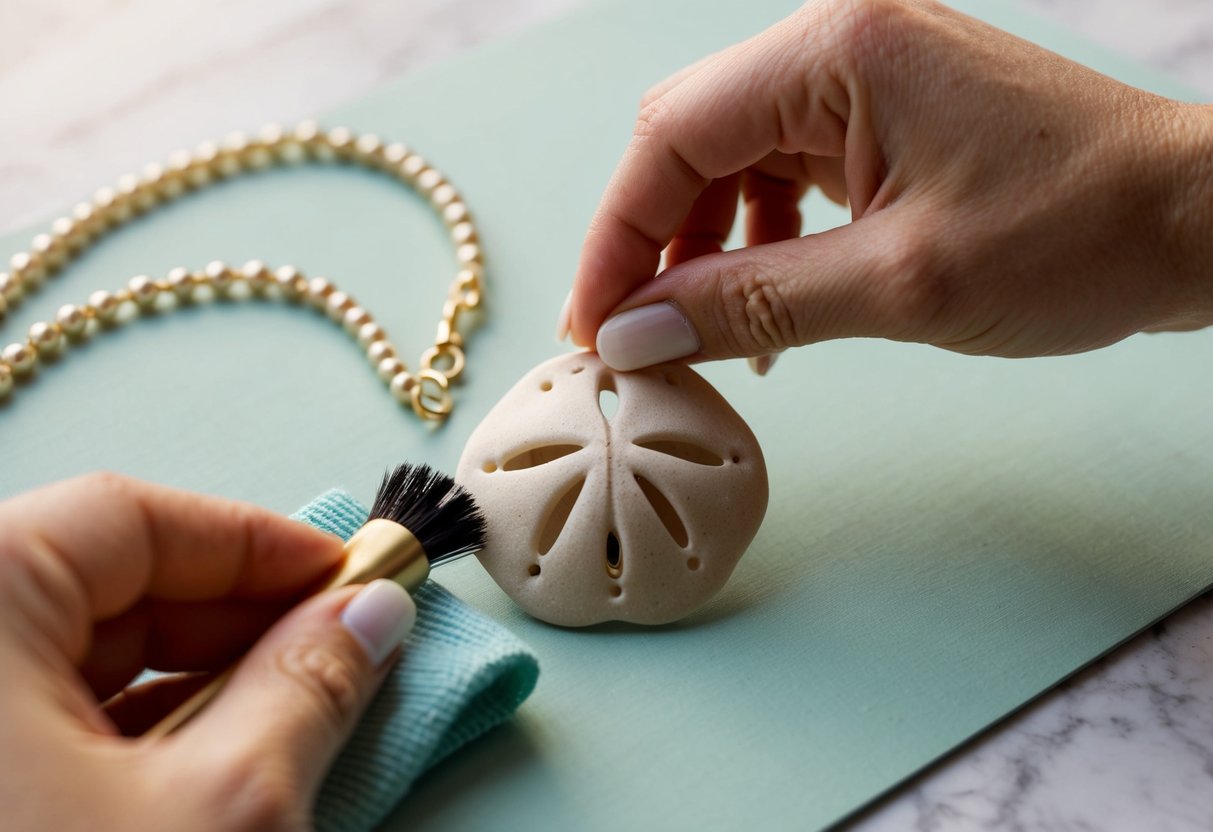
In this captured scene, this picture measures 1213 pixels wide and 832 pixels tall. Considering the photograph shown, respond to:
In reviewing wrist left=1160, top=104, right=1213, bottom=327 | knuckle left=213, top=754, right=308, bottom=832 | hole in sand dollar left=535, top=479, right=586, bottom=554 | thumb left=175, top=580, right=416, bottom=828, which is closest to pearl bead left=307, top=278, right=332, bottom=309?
hole in sand dollar left=535, top=479, right=586, bottom=554

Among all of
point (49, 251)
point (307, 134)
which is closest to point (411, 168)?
point (307, 134)

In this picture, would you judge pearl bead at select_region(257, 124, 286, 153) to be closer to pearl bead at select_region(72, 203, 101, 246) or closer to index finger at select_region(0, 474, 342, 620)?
pearl bead at select_region(72, 203, 101, 246)

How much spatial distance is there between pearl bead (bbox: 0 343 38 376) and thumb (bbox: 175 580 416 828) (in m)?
0.75

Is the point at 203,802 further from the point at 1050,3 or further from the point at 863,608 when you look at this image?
the point at 1050,3

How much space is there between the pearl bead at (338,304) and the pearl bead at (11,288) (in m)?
0.43

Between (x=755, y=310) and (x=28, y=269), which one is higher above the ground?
(x=28, y=269)

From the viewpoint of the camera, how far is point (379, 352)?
60.2 inches

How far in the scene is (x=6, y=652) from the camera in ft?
2.74

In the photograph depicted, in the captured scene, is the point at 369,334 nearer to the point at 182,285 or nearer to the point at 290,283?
the point at 290,283

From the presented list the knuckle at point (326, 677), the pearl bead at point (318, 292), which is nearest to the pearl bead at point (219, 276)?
the pearl bead at point (318, 292)

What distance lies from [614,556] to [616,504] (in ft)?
0.32

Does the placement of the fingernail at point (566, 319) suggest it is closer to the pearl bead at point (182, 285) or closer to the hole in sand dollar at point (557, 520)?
the hole in sand dollar at point (557, 520)

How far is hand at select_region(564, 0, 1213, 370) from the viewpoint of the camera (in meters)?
1.15

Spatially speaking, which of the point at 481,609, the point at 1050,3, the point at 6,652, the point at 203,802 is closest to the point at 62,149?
the point at 481,609
